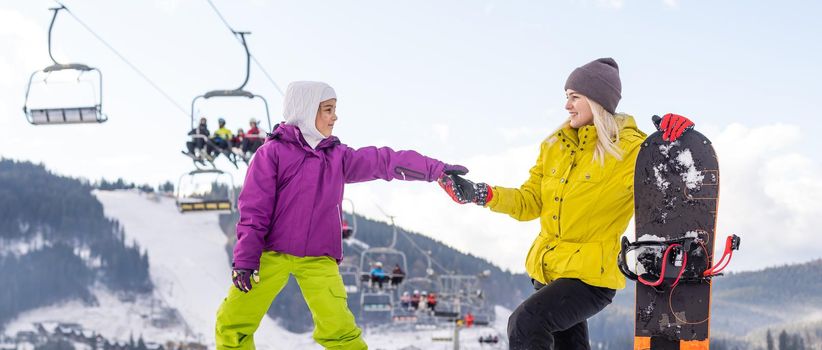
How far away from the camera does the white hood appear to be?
4871mm

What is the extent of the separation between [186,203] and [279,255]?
1160 cm

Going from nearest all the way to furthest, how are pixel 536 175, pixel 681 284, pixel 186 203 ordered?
pixel 681 284
pixel 536 175
pixel 186 203

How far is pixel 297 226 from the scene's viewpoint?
4711 mm

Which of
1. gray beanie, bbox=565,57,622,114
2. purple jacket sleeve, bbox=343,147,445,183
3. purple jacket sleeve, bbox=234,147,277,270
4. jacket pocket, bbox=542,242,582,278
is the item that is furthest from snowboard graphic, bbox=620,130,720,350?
purple jacket sleeve, bbox=234,147,277,270

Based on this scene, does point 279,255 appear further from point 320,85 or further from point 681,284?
point 681,284

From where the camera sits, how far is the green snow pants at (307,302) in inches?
182

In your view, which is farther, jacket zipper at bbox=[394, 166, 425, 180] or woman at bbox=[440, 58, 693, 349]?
jacket zipper at bbox=[394, 166, 425, 180]

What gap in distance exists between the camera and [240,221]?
4.68 metres

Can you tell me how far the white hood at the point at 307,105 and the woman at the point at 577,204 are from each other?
0.80 m

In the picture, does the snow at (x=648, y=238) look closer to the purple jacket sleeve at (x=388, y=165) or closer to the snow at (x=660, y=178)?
the snow at (x=660, y=178)

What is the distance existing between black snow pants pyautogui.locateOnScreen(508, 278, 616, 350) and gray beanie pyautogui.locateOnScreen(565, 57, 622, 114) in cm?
96

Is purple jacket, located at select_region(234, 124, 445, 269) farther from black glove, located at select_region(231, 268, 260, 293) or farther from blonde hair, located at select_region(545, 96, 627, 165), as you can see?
blonde hair, located at select_region(545, 96, 627, 165)

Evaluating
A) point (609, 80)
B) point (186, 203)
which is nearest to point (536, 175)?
point (609, 80)

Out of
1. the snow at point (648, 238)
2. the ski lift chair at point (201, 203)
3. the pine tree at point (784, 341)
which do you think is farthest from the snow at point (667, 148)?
the pine tree at point (784, 341)
